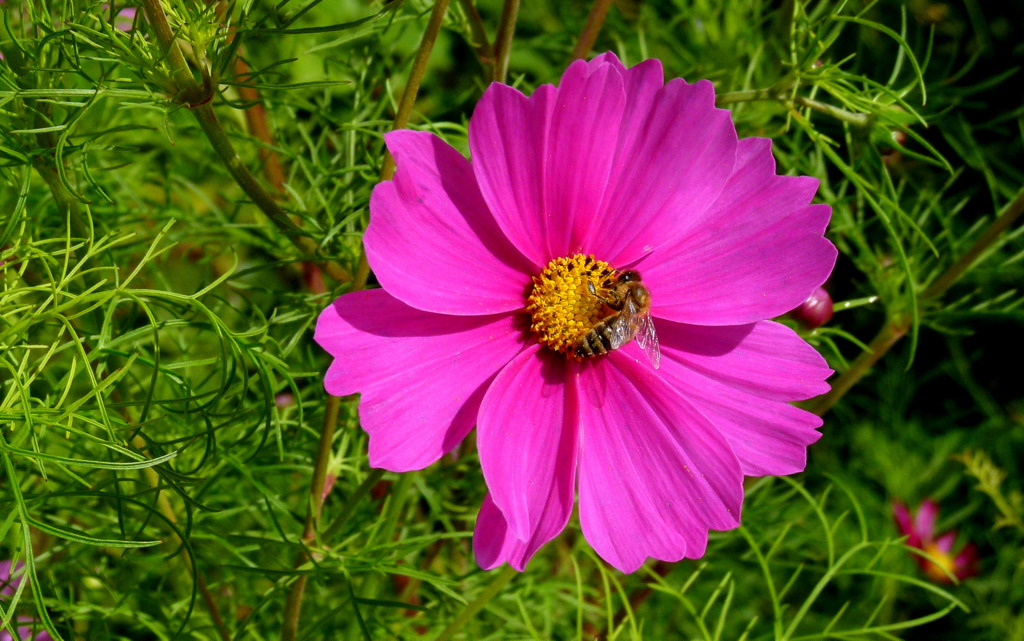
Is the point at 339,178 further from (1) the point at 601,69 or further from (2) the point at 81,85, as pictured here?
(1) the point at 601,69

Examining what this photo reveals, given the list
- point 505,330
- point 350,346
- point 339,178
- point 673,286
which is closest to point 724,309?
point 673,286

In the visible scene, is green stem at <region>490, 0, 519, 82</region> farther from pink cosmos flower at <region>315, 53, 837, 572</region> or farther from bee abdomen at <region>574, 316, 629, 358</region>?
bee abdomen at <region>574, 316, 629, 358</region>

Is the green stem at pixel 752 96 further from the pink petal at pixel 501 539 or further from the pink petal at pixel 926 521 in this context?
the pink petal at pixel 926 521

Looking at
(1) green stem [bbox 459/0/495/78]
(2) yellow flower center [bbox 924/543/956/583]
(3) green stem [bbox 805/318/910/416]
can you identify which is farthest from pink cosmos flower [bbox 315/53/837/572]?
(2) yellow flower center [bbox 924/543/956/583]

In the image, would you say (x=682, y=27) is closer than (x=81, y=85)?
No

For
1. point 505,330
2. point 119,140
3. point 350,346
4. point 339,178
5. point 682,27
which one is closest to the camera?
point 350,346

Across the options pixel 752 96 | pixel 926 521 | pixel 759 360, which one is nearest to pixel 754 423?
pixel 759 360

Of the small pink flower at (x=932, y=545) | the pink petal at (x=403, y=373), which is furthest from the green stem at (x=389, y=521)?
the small pink flower at (x=932, y=545)
